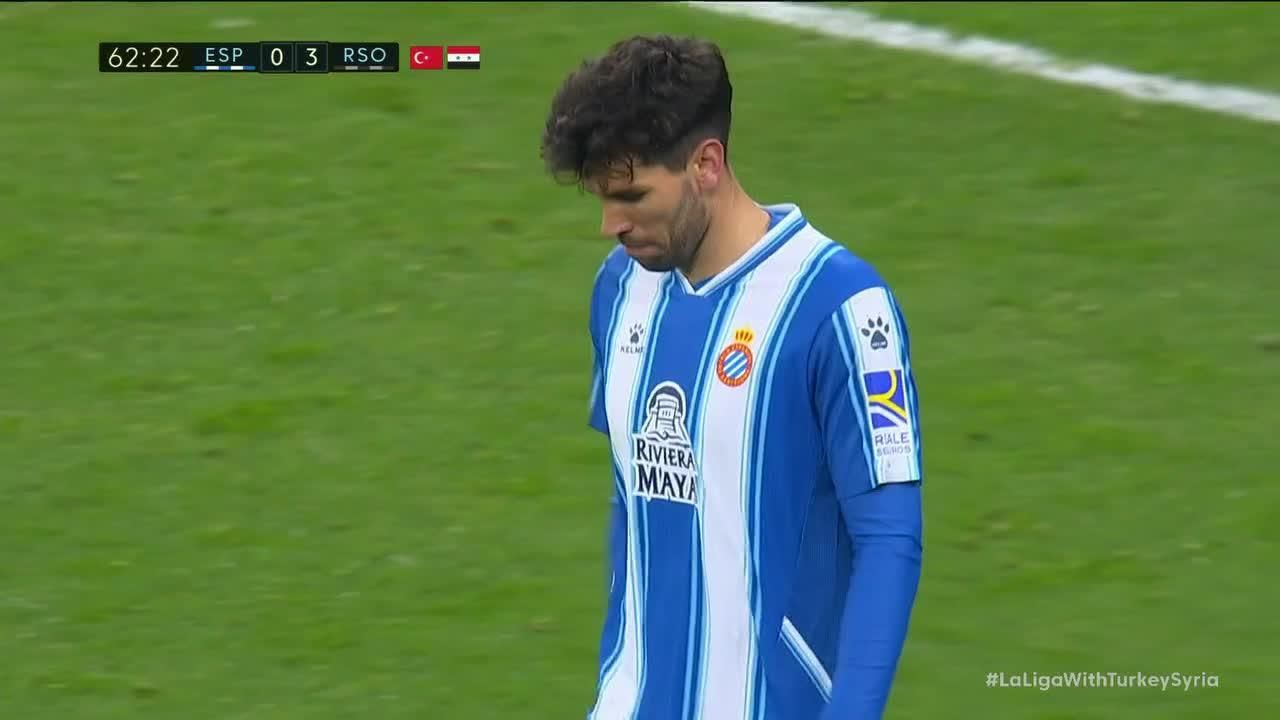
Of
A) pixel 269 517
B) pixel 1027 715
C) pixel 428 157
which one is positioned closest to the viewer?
pixel 1027 715

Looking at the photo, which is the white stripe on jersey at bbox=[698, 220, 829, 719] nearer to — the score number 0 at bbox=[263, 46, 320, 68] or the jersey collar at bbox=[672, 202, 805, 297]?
the jersey collar at bbox=[672, 202, 805, 297]

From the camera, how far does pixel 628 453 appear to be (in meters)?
4.46

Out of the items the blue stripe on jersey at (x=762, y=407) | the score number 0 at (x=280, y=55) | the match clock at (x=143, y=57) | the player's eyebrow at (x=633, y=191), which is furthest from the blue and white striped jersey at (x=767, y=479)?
the match clock at (x=143, y=57)

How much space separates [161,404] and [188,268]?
1518 millimetres

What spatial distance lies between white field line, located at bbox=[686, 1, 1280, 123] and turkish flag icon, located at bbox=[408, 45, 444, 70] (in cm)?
208

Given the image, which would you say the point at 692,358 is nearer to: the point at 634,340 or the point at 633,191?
the point at 634,340

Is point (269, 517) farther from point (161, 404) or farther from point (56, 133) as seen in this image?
point (56, 133)

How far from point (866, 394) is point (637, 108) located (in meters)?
0.68

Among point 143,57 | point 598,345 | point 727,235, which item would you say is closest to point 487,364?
point 143,57

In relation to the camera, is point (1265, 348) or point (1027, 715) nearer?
point (1027, 715)

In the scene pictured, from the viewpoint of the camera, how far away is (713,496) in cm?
427

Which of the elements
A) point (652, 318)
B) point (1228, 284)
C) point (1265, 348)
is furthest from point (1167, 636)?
point (652, 318)

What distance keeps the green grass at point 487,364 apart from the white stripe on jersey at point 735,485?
3470mm

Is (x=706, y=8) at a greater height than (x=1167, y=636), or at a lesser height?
greater
